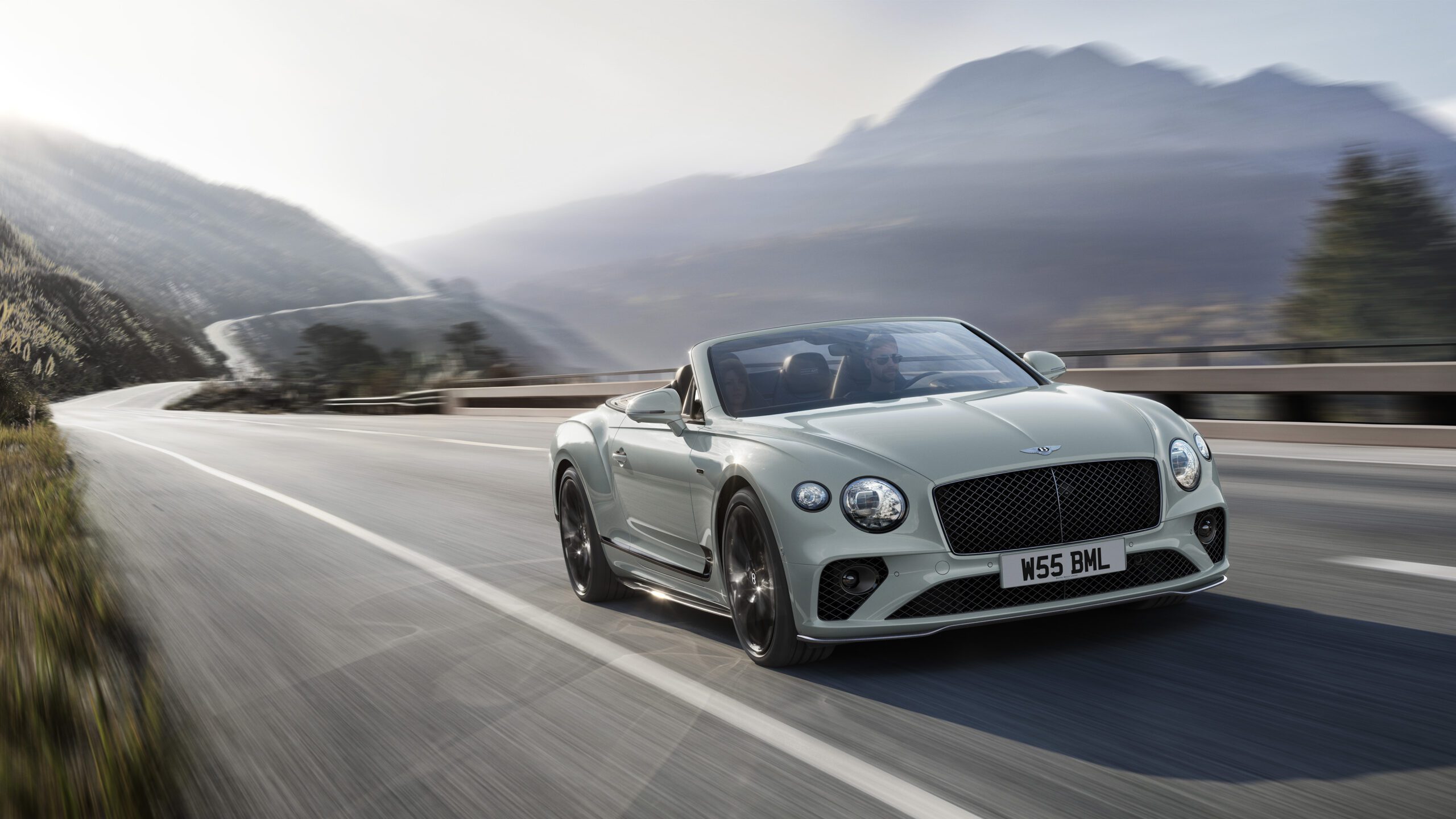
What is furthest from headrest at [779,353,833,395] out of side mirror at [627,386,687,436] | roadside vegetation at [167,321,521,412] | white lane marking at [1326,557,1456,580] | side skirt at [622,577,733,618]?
roadside vegetation at [167,321,521,412]

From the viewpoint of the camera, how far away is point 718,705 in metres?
4.80

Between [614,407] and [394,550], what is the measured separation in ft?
10.3

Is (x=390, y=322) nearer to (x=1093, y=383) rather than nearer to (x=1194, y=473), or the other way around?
(x=1093, y=383)

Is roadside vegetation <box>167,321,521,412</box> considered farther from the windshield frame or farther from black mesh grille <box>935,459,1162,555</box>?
black mesh grille <box>935,459,1162,555</box>

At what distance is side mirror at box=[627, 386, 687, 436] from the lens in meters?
5.98

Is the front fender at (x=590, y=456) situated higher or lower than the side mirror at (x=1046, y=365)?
lower

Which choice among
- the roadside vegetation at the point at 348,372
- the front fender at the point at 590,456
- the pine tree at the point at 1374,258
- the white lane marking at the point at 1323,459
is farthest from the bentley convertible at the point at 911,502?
the pine tree at the point at 1374,258

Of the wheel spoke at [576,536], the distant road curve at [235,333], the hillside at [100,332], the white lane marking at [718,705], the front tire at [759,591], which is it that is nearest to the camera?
the white lane marking at [718,705]

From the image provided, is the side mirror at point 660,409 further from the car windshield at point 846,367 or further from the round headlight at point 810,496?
the round headlight at point 810,496

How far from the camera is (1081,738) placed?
402 cm

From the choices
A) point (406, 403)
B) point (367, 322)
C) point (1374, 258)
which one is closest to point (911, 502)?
point (406, 403)

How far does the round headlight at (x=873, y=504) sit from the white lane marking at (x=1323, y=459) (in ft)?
23.9

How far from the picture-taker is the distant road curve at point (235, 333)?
15638 cm

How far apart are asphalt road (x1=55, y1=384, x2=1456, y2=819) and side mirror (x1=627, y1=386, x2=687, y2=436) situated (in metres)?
0.97
